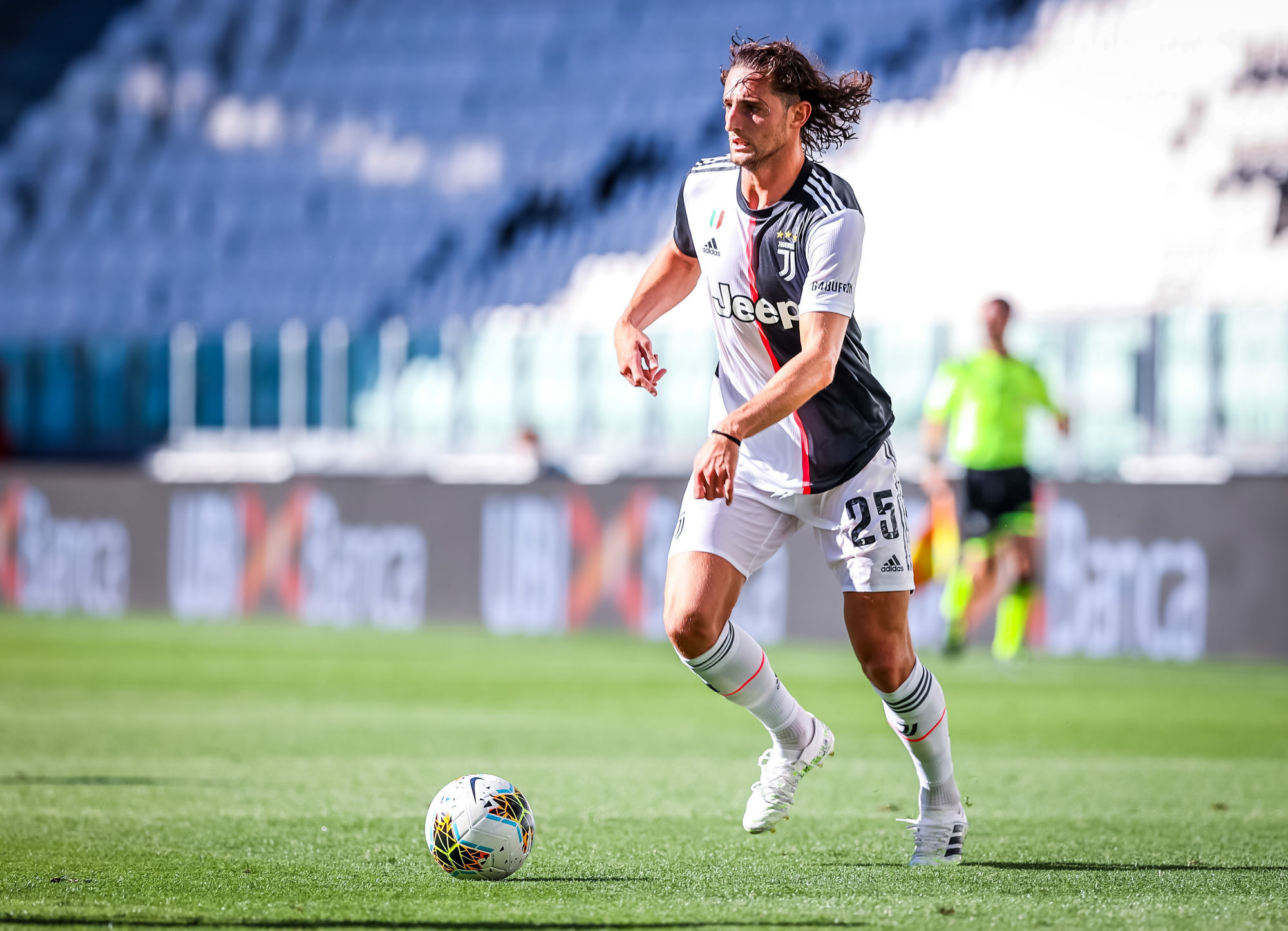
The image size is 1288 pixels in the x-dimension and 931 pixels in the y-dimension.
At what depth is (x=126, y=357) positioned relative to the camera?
1912cm

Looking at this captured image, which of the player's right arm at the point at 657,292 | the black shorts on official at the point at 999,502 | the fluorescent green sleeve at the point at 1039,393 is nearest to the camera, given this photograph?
A: the player's right arm at the point at 657,292

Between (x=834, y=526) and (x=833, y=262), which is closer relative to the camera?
(x=833, y=262)

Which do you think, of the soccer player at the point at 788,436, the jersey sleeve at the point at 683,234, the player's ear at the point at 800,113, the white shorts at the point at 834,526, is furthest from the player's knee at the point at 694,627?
the player's ear at the point at 800,113

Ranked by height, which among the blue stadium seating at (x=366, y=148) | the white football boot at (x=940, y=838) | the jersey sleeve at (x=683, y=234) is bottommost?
the white football boot at (x=940, y=838)

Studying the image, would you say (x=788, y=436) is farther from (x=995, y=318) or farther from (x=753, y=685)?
(x=995, y=318)

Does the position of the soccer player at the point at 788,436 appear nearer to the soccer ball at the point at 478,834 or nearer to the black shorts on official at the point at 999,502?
the soccer ball at the point at 478,834

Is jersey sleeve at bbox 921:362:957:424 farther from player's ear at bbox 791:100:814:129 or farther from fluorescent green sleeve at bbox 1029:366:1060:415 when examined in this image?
player's ear at bbox 791:100:814:129

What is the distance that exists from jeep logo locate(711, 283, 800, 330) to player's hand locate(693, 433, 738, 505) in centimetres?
51

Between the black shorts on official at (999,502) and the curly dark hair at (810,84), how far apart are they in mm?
6915

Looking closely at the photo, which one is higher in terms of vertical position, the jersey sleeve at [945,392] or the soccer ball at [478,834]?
the jersey sleeve at [945,392]

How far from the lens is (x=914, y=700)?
4898 millimetres

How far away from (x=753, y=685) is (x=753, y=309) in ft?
3.36

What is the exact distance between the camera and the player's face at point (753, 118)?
4.66 meters

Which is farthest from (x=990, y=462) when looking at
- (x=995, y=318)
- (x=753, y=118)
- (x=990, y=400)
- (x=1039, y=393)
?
(x=753, y=118)
